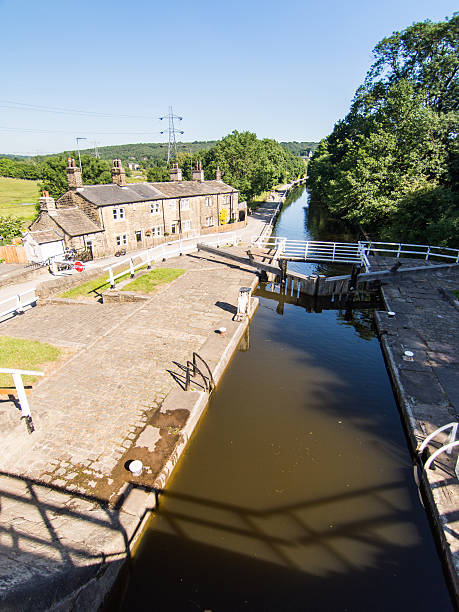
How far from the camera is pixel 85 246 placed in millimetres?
27234

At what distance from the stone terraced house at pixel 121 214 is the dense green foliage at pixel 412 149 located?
53.4 feet

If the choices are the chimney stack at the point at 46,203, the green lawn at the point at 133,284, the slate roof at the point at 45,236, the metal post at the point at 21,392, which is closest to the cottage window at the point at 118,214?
the chimney stack at the point at 46,203

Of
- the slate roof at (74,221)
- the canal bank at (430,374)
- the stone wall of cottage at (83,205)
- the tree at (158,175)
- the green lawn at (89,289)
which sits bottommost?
the canal bank at (430,374)

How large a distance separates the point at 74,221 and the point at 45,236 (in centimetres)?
299

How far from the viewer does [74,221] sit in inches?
1065

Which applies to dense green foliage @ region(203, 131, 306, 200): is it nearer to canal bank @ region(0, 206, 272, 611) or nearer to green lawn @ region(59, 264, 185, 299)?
green lawn @ region(59, 264, 185, 299)

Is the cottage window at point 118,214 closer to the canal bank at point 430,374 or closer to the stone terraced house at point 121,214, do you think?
the stone terraced house at point 121,214

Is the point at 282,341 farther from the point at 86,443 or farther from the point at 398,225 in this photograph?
the point at 398,225

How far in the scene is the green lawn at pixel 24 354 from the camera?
1046 cm

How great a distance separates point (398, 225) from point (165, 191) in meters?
23.7

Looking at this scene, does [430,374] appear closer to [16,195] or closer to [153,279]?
[153,279]

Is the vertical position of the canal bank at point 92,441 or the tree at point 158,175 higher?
the tree at point 158,175

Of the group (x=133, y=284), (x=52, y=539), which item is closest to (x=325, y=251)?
(x=133, y=284)

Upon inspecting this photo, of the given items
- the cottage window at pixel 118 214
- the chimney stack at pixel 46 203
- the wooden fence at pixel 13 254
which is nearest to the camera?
the wooden fence at pixel 13 254
